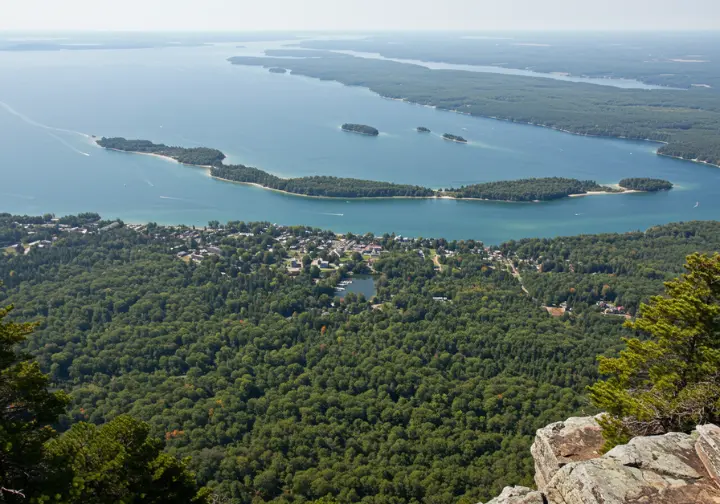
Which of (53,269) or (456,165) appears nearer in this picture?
(53,269)

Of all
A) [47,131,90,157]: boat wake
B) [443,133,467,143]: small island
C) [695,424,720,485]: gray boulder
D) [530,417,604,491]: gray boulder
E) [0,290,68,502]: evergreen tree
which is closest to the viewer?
[695,424,720,485]: gray boulder

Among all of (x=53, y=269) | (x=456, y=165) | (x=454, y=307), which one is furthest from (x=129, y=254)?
(x=456, y=165)

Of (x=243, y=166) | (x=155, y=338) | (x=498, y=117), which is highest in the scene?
(x=498, y=117)

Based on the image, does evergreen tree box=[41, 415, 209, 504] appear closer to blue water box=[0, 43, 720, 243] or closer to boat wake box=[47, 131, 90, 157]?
A: blue water box=[0, 43, 720, 243]

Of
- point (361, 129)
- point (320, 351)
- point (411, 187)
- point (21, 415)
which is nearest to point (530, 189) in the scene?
point (411, 187)

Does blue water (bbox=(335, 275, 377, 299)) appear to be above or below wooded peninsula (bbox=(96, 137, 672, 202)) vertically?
below

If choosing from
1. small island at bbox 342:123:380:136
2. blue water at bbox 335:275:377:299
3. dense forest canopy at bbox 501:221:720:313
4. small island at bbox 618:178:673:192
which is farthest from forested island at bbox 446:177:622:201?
small island at bbox 342:123:380:136

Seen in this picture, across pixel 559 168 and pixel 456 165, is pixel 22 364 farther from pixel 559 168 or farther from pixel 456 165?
pixel 559 168
